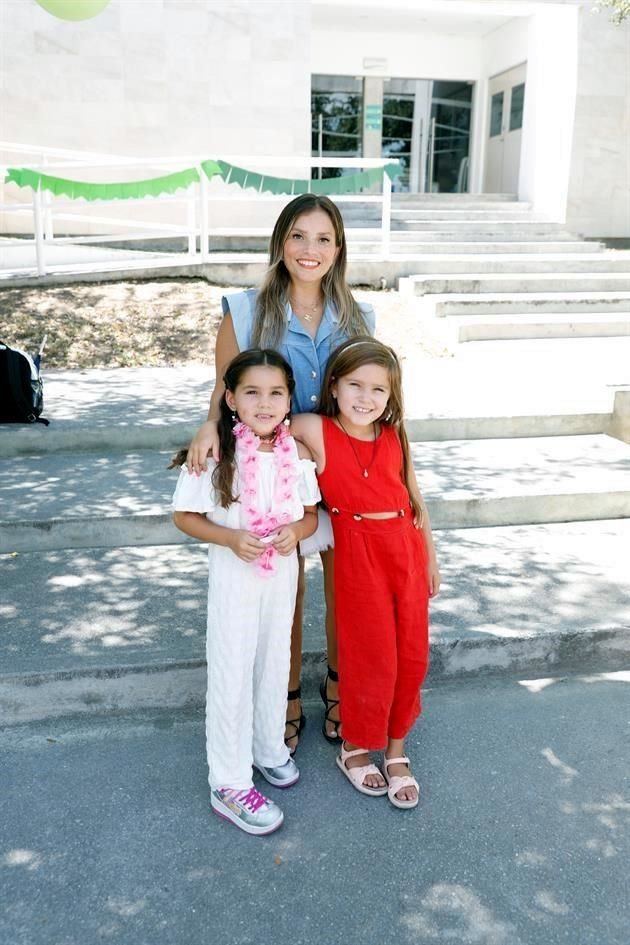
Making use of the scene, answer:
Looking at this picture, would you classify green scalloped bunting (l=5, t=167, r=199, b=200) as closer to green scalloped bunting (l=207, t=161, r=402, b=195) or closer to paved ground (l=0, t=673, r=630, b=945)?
green scalloped bunting (l=207, t=161, r=402, b=195)

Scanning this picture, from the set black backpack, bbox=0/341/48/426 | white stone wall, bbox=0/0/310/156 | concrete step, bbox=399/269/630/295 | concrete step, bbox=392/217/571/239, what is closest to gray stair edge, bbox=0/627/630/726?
black backpack, bbox=0/341/48/426

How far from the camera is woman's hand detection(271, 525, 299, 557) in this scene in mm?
2367

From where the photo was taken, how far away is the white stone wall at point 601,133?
512 inches

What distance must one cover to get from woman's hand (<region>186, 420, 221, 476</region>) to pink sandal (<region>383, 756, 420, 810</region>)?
1130 millimetres

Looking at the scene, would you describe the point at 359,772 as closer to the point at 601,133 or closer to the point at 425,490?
the point at 425,490

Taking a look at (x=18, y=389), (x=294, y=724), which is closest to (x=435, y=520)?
(x=294, y=724)

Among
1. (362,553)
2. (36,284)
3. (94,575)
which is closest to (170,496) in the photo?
(94,575)

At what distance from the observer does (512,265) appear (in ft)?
33.9

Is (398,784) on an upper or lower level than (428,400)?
lower

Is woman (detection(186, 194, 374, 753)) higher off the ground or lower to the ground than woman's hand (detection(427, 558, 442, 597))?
higher

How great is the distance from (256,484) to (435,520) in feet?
7.35

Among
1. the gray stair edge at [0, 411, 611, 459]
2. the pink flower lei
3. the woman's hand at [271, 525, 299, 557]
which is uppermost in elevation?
the pink flower lei

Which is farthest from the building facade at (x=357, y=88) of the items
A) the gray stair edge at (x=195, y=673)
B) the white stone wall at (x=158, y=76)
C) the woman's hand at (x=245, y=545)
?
the woman's hand at (x=245, y=545)

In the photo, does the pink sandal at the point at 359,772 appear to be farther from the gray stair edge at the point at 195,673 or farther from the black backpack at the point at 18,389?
the black backpack at the point at 18,389
